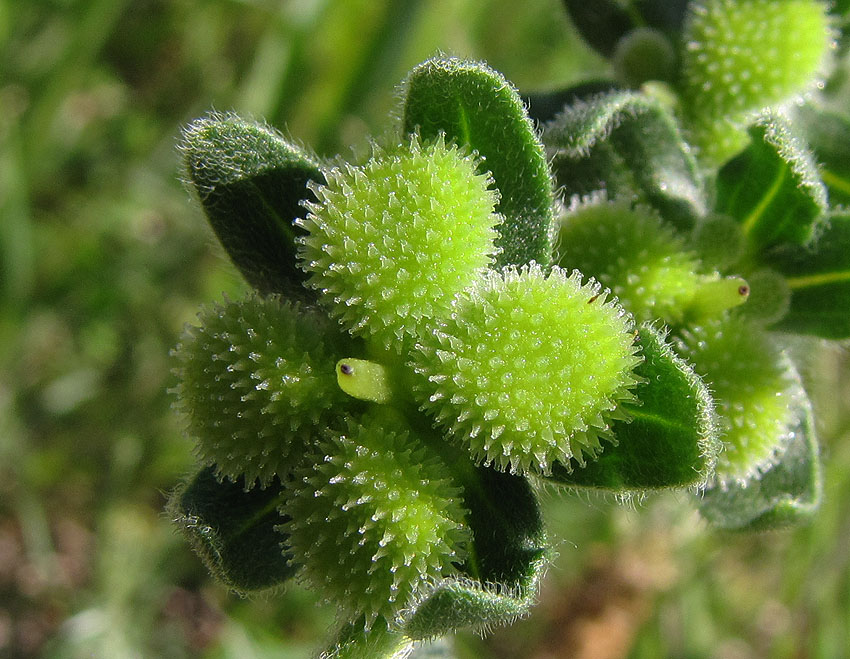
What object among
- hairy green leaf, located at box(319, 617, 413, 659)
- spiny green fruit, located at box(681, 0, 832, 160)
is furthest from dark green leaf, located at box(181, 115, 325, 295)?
spiny green fruit, located at box(681, 0, 832, 160)

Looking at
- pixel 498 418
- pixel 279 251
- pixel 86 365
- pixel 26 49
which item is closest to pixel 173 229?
pixel 86 365

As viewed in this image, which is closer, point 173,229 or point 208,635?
point 208,635

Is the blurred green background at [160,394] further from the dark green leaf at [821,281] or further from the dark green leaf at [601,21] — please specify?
the dark green leaf at [821,281]

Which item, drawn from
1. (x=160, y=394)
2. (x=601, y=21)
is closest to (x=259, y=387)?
(x=601, y=21)

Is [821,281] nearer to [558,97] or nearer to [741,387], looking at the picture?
[741,387]

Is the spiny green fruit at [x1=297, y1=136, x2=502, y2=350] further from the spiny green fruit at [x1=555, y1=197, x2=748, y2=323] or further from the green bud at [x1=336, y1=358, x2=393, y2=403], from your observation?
the spiny green fruit at [x1=555, y1=197, x2=748, y2=323]

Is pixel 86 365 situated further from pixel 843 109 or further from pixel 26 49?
pixel 843 109
